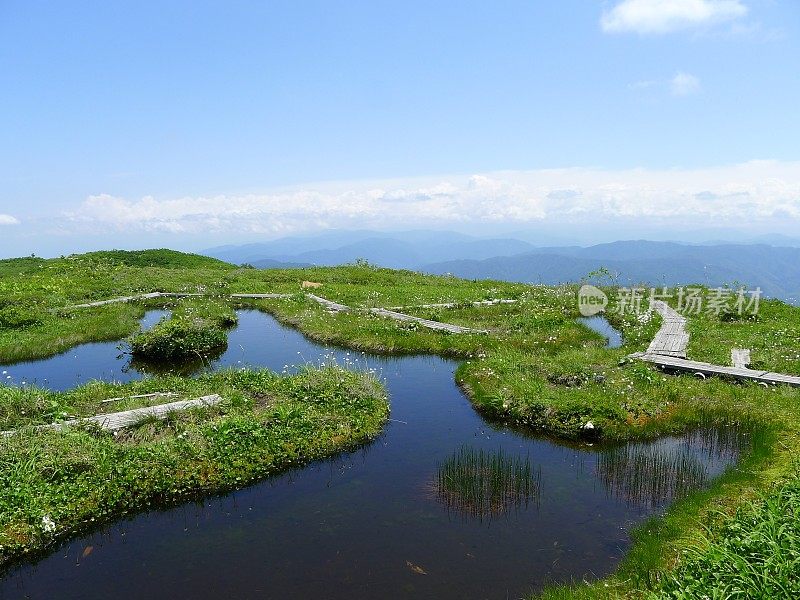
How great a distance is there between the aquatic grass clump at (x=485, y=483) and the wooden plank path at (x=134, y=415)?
7099 mm

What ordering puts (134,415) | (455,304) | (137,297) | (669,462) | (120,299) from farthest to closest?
(137,297)
(120,299)
(455,304)
(134,415)
(669,462)

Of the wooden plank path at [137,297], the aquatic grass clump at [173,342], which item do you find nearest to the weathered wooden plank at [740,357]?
the aquatic grass clump at [173,342]

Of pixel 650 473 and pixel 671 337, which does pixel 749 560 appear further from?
pixel 671 337

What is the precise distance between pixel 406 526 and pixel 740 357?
620 inches

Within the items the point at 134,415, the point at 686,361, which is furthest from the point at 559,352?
the point at 134,415

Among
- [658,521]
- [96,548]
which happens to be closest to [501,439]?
[658,521]

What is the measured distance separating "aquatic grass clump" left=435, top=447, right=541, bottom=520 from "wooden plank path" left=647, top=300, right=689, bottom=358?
1017cm

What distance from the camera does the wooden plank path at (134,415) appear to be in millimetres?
13617

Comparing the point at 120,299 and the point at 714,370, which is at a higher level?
the point at 120,299

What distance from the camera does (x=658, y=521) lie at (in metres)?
10.4

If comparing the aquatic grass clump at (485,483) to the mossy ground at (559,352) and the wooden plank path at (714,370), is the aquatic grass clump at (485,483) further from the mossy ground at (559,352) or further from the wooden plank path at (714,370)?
the wooden plank path at (714,370)

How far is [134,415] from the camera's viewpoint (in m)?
14.2

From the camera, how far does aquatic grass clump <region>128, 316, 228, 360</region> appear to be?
22.4m

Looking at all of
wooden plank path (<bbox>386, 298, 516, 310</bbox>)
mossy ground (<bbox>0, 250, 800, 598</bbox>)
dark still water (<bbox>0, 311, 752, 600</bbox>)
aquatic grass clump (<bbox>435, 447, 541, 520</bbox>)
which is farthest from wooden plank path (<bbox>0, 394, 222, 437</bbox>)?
wooden plank path (<bbox>386, 298, 516, 310</bbox>)
